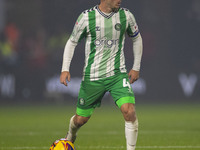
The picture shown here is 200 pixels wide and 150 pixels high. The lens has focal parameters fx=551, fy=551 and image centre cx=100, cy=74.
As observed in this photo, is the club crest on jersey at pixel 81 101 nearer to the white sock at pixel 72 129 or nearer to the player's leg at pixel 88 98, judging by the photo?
the player's leg at pixel 88 98

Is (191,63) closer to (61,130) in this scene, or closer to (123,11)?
(61,130)

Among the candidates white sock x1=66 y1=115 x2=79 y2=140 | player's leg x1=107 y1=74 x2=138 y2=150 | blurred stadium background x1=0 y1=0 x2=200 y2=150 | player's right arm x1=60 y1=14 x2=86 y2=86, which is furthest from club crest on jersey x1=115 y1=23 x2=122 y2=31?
blurred stadium background x1=0 y1=0 x2=200 y2=150

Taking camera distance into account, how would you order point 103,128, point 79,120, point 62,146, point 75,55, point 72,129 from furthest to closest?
point 75,55
point 103,128
point 72,129
point 79,120
point 62,146

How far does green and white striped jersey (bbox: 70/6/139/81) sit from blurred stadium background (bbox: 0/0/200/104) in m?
11.5

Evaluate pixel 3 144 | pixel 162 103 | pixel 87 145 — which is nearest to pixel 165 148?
pixel 87 145

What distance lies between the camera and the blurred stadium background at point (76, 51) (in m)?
18.5

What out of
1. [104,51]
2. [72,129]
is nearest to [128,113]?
[104,51]

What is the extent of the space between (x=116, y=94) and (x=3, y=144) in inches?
108

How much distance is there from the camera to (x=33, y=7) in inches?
752

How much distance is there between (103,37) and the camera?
673 centimetres

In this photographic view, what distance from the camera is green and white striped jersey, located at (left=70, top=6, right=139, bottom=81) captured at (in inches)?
265

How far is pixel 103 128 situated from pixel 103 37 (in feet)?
16.6

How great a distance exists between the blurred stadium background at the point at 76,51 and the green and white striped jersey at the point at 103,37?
11532 mm

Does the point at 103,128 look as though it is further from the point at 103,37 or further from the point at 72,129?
the point at 103,37
